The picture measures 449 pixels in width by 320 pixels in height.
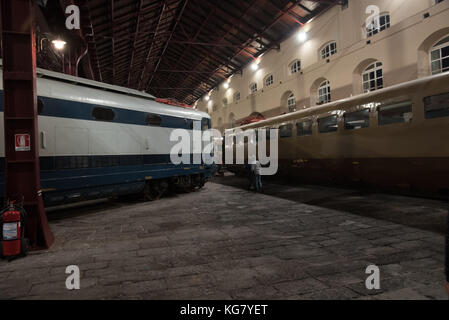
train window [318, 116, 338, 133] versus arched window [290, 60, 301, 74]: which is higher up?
arched window [290, 60, 301, 74]

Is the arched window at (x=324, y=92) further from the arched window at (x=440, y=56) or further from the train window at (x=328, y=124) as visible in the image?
the train window at (x=328, y=124)

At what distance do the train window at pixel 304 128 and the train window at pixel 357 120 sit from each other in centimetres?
171

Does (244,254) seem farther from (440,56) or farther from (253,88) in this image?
(253,88)

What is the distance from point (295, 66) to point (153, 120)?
14252 mm

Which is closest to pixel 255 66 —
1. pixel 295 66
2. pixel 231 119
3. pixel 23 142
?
pixel 295 66

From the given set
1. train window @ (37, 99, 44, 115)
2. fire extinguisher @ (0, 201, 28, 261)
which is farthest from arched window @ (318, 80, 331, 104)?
fire extinguisher @ (0, 201, 28, 261)

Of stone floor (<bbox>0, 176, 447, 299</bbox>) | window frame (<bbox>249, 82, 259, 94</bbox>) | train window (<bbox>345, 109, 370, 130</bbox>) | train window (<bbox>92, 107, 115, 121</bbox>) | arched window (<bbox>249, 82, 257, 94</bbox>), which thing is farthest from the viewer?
arched window (<bbox>249, 82, 257, 94</bbox>)

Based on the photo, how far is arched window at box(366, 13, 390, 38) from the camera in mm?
12383

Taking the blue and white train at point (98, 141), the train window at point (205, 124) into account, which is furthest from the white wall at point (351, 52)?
the blue and white train at point (98, 141)

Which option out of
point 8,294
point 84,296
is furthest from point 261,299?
point 8,294

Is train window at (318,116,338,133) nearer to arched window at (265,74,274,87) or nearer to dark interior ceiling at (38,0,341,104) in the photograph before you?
dark interior ceiling at (38,0,341,104)

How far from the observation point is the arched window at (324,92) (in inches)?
626

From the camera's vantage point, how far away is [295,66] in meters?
18.5

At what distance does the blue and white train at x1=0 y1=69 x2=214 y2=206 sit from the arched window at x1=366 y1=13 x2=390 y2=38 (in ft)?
37.9
